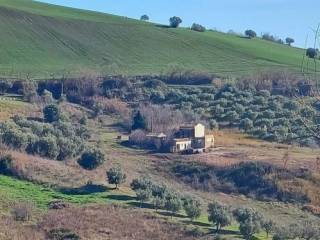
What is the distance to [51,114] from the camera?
64375 mm

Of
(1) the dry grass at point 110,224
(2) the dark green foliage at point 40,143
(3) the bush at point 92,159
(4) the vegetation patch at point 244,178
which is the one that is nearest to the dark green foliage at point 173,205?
(1) the dry grass at point 110,224

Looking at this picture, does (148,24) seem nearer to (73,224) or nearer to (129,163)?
(129,163)

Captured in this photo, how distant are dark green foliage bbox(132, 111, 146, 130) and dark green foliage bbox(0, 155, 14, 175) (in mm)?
26030

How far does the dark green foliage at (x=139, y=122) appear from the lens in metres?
65.8

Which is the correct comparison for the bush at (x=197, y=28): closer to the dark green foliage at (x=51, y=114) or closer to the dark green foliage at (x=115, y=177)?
the dark green foliage at (x=51, y=114)

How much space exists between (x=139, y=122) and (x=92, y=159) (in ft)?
73.2

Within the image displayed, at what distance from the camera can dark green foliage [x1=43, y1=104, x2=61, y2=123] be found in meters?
63.7

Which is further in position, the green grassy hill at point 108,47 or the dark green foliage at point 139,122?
the green grassy hill at point 108,47

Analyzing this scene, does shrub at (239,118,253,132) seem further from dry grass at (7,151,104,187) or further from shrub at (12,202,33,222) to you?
shrub at (12,202,33,222)

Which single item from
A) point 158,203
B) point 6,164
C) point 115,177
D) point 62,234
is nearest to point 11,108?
point 6,164

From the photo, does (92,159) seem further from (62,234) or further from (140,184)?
(62,234)

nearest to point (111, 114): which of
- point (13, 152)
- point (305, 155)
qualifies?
point (305, 155)

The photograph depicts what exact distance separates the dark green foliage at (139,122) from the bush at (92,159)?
2116 centimetres

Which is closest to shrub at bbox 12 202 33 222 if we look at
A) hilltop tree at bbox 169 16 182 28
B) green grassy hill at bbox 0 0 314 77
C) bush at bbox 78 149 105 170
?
bush at bbox 78 149 105 170
